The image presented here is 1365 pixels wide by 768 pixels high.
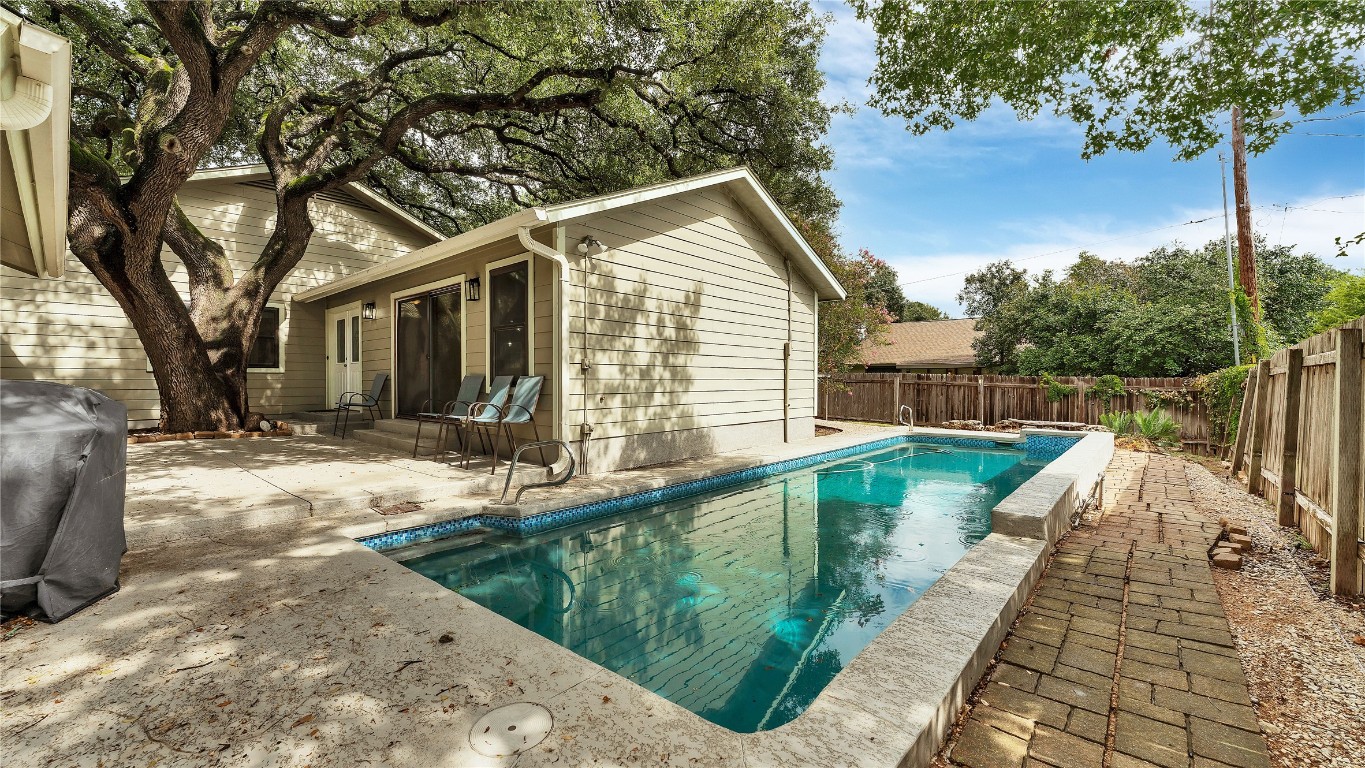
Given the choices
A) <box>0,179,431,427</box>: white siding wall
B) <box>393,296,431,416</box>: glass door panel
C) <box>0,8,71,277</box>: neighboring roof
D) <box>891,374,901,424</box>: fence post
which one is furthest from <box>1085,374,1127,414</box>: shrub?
<box>0,179,431,427</box>: white siding wall

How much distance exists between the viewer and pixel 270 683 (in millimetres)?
1935

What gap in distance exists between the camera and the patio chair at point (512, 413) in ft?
18.6

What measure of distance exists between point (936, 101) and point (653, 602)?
699 cm

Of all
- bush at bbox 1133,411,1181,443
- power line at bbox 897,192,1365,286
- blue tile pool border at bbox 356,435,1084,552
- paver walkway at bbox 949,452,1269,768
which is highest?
power line at bbox 897,192,1365,286

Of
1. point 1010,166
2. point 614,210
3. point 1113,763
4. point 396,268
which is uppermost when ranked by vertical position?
point 1010,166

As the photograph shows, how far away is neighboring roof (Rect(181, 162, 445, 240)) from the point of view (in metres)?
8.52

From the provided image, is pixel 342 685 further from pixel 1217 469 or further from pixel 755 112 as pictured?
pixel 755 112

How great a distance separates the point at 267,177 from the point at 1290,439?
Result: 528 inches

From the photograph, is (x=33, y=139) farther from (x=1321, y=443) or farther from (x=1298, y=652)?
(x=1321, y=443)

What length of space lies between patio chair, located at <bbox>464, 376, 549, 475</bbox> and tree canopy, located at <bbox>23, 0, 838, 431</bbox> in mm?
4477

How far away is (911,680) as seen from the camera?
187 centimetres

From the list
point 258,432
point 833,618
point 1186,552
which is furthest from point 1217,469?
point 258,432

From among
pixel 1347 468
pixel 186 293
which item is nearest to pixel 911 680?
pixel 1347 468

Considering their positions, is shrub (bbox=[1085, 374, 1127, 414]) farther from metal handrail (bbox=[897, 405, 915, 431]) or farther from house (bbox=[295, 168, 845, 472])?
house (bbox=[295, 168, 845, 472])
